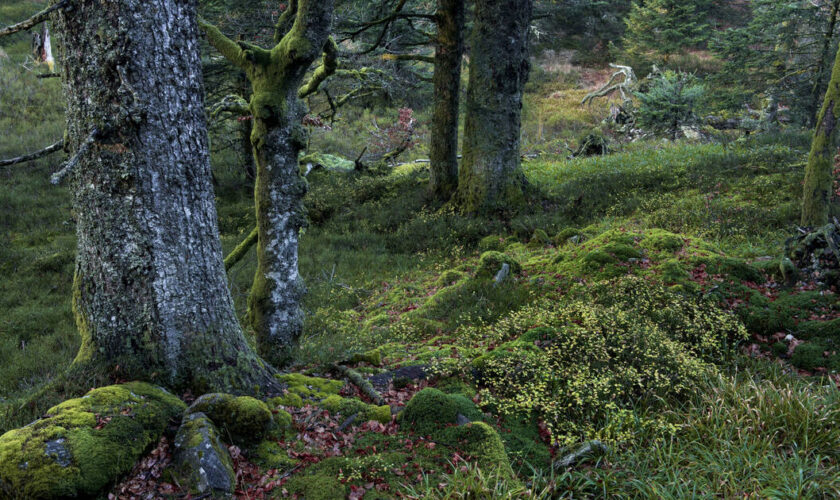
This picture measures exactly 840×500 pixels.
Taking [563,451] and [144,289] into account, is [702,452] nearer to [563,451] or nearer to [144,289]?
[563,451]

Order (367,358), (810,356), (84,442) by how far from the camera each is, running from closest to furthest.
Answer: (84,442)
(810,356)
(367,358)

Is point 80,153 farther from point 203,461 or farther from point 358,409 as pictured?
point 358,409

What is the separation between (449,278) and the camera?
8.38 metres

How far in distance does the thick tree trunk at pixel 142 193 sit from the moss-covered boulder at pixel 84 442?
0.39 meters

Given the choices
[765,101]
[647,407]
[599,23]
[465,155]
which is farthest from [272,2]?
[599,23]

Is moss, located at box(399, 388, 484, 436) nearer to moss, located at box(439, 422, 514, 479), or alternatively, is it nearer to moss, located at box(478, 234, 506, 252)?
moss, located at box(439, 422, 514, 479)

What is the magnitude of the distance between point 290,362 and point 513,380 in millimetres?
2729

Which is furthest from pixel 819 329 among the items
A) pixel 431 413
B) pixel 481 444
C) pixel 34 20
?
pixel 34 20

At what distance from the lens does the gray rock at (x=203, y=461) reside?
288 cm

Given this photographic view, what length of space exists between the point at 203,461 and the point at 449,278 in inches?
229

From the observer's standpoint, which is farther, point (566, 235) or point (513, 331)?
point (566, 235)

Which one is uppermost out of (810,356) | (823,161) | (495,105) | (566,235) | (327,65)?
(327,65)

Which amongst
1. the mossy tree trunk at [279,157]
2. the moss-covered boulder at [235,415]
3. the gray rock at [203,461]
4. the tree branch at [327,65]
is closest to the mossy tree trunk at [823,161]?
the tree branch at [327,65]

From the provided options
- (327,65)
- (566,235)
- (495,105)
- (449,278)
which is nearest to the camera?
(327,65)
